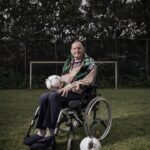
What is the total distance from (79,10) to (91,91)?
1142cm

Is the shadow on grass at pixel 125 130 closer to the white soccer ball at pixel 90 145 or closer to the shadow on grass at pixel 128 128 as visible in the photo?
the shadow on grass at pixel 128 128

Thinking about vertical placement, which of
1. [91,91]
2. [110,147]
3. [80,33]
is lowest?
[110,147]

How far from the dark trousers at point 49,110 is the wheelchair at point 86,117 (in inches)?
2.9

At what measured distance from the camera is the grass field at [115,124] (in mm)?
5688

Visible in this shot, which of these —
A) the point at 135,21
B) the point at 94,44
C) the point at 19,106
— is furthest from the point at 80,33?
the point at 19,106

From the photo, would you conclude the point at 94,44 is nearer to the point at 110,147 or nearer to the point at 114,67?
the point at 114,67

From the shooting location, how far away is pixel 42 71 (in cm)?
1573

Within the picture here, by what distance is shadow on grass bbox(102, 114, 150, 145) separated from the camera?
6.07 m

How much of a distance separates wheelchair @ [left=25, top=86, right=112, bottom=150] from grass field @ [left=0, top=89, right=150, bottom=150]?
0.15m

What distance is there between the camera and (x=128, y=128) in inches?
266

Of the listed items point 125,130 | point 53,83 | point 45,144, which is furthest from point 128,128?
point 45,144

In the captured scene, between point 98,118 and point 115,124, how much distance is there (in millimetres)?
1062

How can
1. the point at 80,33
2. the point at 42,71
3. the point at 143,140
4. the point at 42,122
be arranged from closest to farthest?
the point at 42,122 → the point at 143,140 → the point at 42,71 → the point at 80,33

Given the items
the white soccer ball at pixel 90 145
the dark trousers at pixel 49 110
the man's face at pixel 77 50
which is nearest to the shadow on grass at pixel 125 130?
the dark trousers at pixel 49 110
